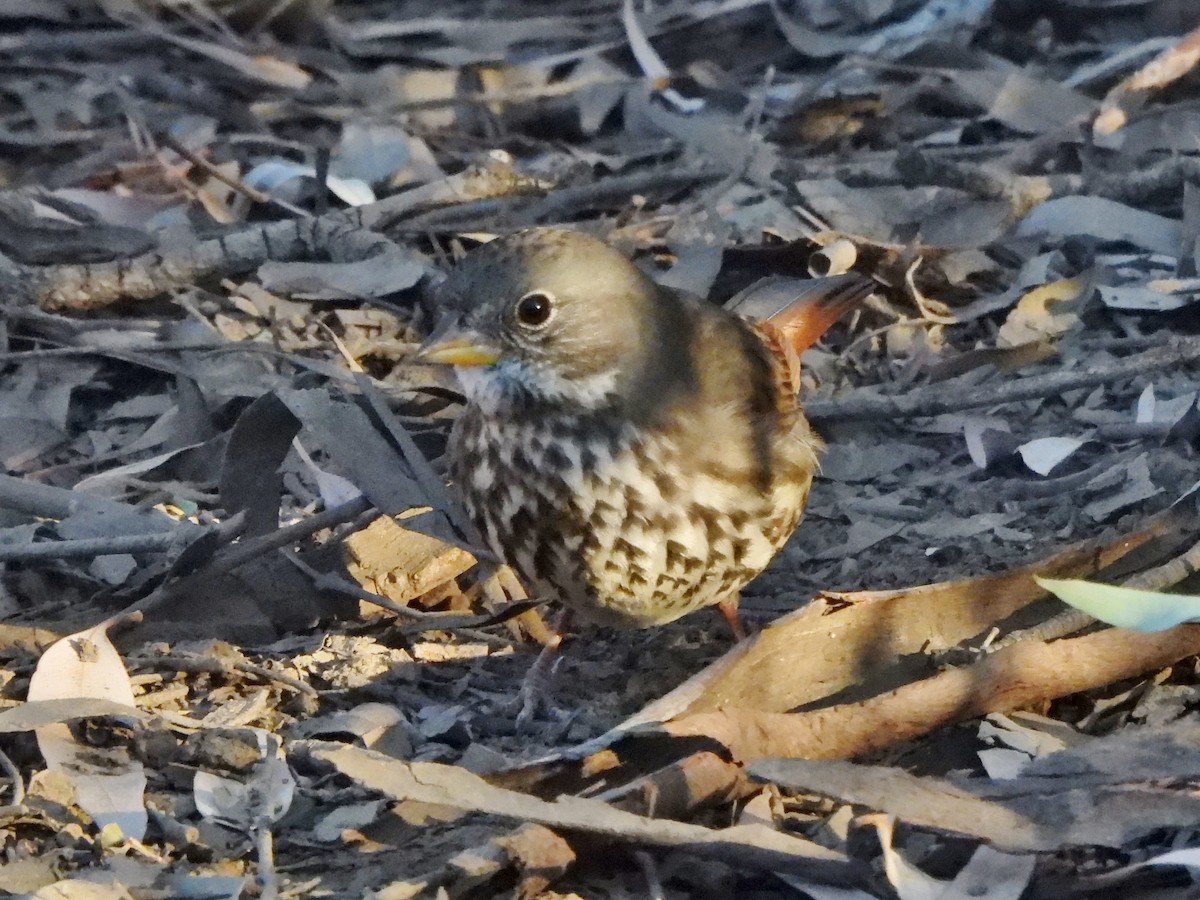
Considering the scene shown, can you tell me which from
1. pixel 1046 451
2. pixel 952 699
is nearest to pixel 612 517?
pixel 952 699

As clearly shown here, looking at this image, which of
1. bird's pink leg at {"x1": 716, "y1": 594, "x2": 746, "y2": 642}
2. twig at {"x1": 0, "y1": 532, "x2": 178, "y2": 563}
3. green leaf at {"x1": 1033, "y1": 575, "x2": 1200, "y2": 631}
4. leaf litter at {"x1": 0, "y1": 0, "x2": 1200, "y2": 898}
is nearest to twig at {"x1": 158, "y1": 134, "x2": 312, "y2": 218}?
leaf litter at {"x1": 0, "y1": 0, "x2": 1200, "y2": 898}

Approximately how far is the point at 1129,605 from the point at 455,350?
4.28ft

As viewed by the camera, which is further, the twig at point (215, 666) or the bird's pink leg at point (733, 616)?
the bird's pink leg at point (733, 616)

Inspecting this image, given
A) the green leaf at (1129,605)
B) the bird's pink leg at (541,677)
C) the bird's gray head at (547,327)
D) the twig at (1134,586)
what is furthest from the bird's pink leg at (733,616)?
the green leaf at (1129,605)

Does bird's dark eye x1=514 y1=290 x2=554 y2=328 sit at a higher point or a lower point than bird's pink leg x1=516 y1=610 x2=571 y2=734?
higher

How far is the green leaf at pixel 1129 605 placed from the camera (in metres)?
2.86

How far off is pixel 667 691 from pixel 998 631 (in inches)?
25.6

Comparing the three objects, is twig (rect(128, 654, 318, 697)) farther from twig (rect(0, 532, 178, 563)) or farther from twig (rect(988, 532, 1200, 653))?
twig (rect(988, 532, 1200, 653))

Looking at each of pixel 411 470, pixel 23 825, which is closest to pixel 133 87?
pixel 411 470

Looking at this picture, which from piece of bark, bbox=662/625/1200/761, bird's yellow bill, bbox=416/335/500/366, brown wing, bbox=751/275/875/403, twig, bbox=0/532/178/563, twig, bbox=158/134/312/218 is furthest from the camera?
twig, bbox=158/134/312/218

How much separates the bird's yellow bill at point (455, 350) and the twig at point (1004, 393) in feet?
3.58

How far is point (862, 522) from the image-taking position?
392 cm

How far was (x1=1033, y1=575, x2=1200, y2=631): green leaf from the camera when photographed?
2.86 m

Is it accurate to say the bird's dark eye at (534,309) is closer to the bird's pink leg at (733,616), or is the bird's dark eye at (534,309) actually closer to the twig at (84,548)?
the bird's pink leg at (733,616)
